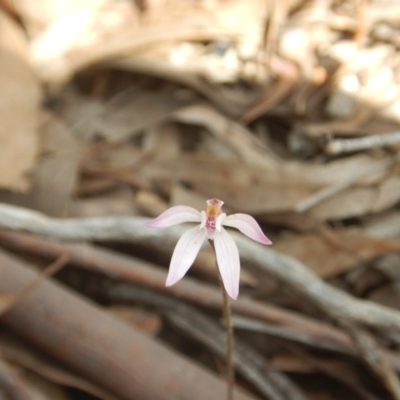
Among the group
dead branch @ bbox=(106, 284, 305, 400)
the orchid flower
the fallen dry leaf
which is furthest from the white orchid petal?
the fallen dry leaf

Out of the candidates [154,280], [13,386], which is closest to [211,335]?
[154,280]

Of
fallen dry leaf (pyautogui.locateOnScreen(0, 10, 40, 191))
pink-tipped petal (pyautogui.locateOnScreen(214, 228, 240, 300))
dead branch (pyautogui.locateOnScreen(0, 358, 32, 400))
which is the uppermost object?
fallen dry leaf (pyautogui.locateOnScreen(0, 10, 40, 191))

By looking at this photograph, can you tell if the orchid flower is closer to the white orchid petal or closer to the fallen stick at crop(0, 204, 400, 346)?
the white orchid petal

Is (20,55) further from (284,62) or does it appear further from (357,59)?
(357,59)

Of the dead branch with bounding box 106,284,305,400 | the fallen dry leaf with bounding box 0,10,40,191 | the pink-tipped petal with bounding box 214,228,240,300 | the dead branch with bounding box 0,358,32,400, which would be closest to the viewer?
the pink-tipped petal with bounding box 214,228,240,300

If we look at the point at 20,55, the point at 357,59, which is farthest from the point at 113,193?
the point at 357,59

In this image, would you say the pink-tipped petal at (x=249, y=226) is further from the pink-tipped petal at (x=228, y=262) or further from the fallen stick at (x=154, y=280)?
the fallen stick at (x=154, y=280)

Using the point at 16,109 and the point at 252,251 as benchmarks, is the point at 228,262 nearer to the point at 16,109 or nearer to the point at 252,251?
the point at 252,251
